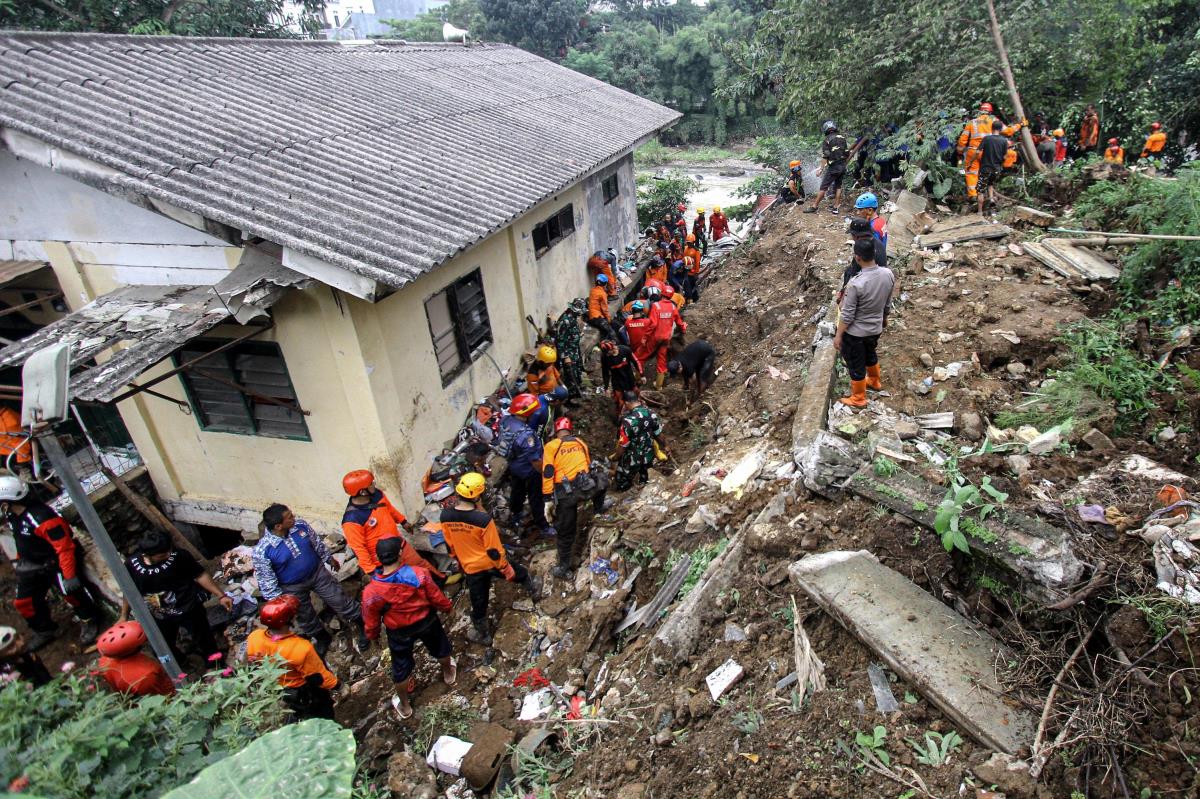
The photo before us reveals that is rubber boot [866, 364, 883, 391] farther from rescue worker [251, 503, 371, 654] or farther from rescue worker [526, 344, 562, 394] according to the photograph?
rescue worker [251, 503, 371, 654]

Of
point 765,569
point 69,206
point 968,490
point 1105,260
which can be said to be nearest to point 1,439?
point 69,206

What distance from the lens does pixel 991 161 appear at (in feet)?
34.8

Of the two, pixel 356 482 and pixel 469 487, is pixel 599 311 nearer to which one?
pixel 469 487

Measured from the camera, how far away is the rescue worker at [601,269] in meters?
12.8

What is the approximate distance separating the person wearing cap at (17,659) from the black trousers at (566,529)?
3.84 metres

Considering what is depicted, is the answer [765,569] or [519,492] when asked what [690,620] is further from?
[519,492]

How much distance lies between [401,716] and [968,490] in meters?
4.62

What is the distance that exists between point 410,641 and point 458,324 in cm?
381

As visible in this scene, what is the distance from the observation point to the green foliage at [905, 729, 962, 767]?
311 centimetres

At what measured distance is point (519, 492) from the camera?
7148mm

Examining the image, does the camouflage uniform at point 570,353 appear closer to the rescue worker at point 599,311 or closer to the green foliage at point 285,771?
the rescue worker at point 599,311

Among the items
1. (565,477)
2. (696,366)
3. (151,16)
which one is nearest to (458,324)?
(565,477)

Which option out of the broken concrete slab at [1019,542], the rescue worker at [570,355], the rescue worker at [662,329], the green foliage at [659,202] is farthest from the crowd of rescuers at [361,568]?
the green foliage at [659,202]

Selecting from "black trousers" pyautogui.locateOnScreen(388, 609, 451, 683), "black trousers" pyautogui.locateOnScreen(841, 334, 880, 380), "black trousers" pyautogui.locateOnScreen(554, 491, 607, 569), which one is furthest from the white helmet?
"black trousers" pyautogui.locateOnScreen(841, 334, 880, 380)
